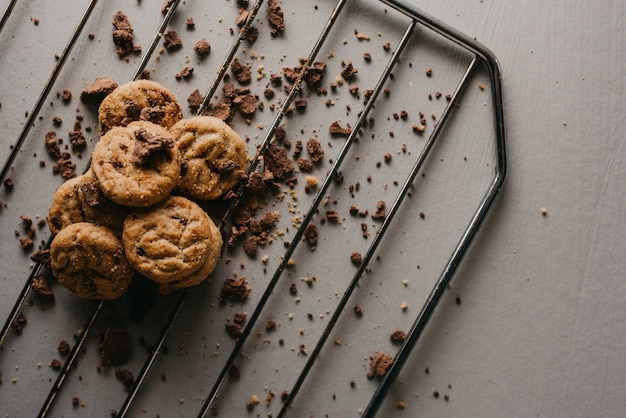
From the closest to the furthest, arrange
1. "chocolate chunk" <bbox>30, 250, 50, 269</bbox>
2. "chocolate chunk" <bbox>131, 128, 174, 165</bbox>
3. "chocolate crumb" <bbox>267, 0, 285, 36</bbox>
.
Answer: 1. "chocolate chunk" <bbox>131, 128, 174, 165</bbox>
2. "chocolate chunk" <bbox>30, 250, 50, 269</bbox>
3. "chocolate crumb" <bbox>267, 0, 285, 36</bbox>

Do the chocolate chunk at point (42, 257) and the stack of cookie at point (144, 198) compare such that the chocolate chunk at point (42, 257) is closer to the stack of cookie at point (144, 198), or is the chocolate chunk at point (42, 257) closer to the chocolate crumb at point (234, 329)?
the stack of cookie at point (144, 198)

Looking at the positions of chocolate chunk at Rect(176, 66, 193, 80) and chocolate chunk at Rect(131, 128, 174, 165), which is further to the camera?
chocolate chunk at Rect(176, 66, 193, 80)

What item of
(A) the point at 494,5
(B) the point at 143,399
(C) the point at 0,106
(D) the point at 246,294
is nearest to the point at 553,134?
(A) the point at 494,5

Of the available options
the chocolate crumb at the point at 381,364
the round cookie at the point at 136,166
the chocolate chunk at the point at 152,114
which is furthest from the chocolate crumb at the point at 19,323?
the chocolate crumb at the point at 381,364

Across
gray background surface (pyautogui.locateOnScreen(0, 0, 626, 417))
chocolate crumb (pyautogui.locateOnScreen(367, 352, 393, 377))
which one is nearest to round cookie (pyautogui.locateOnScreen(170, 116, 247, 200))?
gray background surface (pyautogui.locateOnScreen(0, 0, 626, 417))

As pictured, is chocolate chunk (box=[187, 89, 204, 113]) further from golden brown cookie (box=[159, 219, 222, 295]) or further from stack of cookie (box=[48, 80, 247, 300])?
golden brown cookie (box=[159, 219, 222, 295])
